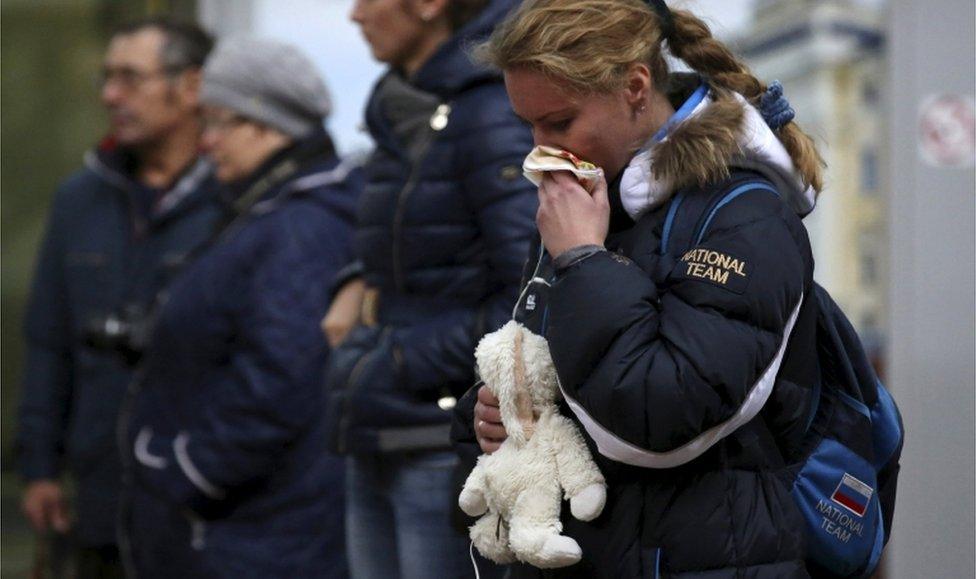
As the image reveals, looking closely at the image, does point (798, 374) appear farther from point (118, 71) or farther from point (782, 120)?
point (118, 71)

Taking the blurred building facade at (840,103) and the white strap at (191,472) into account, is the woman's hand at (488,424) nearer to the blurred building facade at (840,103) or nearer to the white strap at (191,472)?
the white strap at (191,472)

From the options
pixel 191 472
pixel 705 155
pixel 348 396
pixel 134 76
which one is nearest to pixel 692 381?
pixel 705 155

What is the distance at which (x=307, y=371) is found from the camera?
376 centimetres

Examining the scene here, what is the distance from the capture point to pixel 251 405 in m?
3.72

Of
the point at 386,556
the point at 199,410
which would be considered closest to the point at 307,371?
the point at 199,410

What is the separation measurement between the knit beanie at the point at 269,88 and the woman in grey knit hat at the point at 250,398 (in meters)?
0.01

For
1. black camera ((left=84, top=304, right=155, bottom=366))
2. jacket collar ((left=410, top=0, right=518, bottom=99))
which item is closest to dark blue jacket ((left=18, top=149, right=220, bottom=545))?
black camera ((left=84, top=304, right=155, bottom=366))

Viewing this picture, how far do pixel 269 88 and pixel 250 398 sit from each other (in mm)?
896

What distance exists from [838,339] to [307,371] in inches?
72.9

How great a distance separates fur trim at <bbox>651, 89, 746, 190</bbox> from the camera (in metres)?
2.08

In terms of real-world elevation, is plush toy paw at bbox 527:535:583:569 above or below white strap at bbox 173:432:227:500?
above

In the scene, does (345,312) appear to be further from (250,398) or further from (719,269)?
(719,269)

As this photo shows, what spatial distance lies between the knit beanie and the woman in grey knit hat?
1 centimetres

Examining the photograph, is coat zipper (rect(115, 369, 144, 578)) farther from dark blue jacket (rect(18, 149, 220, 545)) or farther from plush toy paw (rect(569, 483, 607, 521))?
plush toy paw (rect(569, 483, 607, 521))
